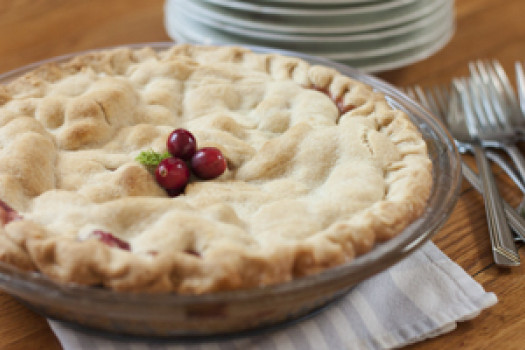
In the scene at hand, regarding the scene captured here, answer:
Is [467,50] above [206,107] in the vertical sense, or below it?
above

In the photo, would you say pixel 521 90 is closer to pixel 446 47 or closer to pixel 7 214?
pixel 446 47

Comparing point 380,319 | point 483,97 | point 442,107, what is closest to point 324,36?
point 442,107

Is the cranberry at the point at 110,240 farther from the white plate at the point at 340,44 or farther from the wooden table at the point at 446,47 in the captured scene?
the white plate at the point at 340,44

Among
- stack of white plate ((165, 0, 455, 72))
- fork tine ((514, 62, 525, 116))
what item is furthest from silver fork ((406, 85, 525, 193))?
fork tine ((514, 62, 525, 116))

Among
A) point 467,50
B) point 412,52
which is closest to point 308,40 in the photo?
point 412,52

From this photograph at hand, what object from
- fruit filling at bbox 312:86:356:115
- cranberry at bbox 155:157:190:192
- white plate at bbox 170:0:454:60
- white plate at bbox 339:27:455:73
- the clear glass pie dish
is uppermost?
white plate at bbox 170:0:454:60

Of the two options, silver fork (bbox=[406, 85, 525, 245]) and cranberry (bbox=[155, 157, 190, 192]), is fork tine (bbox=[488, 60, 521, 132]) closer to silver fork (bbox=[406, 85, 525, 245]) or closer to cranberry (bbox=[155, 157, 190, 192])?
silver fork (bbox=[406, 85, 525, 245])

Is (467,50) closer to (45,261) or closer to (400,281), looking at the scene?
(400,281)

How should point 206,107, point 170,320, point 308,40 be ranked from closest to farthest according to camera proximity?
1. point 170,320
2. point 206,107
3. point 308,40
